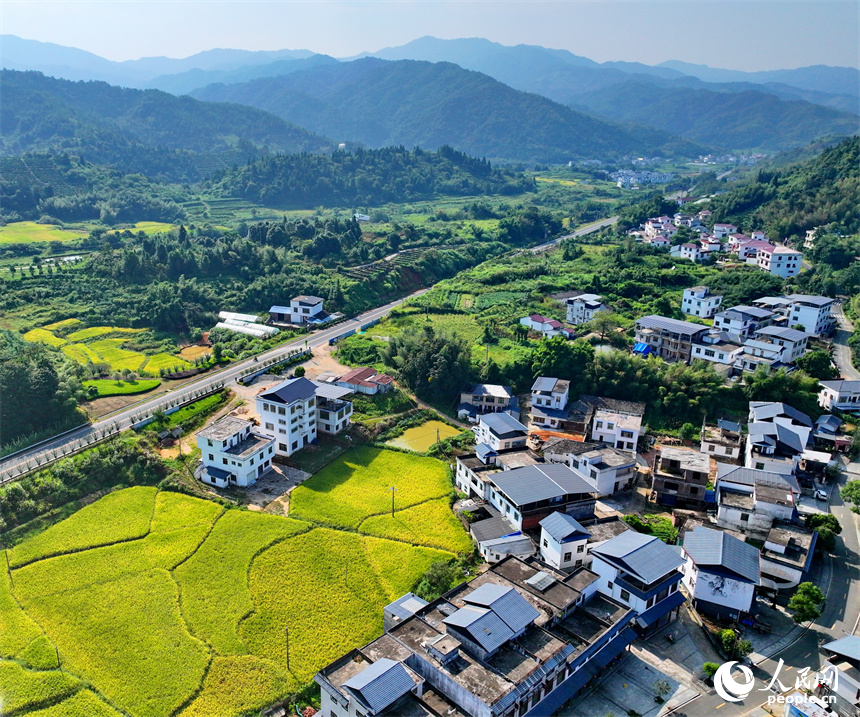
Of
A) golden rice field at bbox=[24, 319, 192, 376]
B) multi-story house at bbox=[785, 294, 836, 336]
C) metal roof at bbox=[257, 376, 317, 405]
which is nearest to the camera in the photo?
metal roof at bbox=[257, 376, 317, 405]

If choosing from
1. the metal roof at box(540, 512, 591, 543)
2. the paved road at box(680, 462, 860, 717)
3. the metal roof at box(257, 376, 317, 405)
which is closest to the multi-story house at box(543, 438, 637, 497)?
the metal roof at box(540, 512, 591, 543)

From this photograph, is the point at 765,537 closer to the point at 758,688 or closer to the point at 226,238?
the point at 758,688

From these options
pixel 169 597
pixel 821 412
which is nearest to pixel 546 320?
pixel 821 412

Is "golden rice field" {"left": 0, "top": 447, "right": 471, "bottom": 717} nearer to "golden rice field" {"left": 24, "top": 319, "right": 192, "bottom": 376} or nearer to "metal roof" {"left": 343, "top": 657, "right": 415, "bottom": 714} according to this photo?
"metal roof" {"left": 343, "top": 657, "right": 415, "bottom": 714}

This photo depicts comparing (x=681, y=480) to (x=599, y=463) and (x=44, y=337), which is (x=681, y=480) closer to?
(x=599, y=463)

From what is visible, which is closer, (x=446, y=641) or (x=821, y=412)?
(x=446, y=641)

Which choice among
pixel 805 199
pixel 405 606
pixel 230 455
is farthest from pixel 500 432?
pixel 805 199
